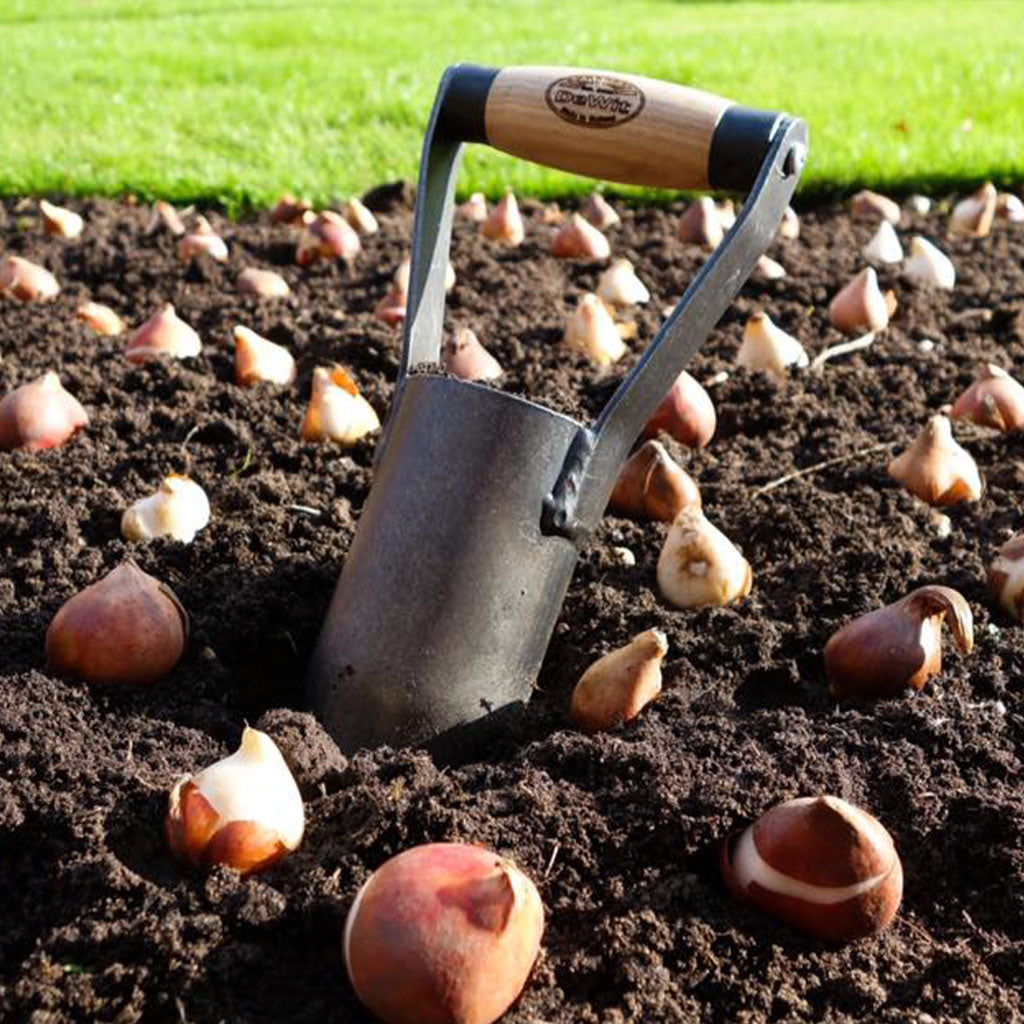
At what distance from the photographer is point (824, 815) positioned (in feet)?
5.00

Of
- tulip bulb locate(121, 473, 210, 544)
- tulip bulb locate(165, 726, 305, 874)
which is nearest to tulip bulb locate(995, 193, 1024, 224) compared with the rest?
tulip bulb locate(121, 473, 210, 544)

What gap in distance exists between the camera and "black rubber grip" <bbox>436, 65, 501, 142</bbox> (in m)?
2.15

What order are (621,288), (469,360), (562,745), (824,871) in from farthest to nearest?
1. (621,288)
2. (469,360)
3. (562,745)
4. (824,871)

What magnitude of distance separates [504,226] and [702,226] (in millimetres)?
581

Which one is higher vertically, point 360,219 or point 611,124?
point 611,124

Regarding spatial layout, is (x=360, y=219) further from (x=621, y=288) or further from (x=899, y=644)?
(x=899, y=644)

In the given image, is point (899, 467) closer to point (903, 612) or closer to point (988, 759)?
point (903, 612)

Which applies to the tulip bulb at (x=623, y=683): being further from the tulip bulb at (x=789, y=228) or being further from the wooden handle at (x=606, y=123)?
the tulip bulb at (x=789, y=228)

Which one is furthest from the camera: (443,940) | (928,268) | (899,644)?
(928,268)

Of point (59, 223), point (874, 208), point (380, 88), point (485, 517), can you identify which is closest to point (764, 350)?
point (485, 517)

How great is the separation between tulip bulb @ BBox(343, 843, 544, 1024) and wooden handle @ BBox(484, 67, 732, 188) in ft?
3.46

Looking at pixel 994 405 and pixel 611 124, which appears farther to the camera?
pixel 994 405

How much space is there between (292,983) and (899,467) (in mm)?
1505

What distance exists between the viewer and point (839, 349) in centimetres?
326
